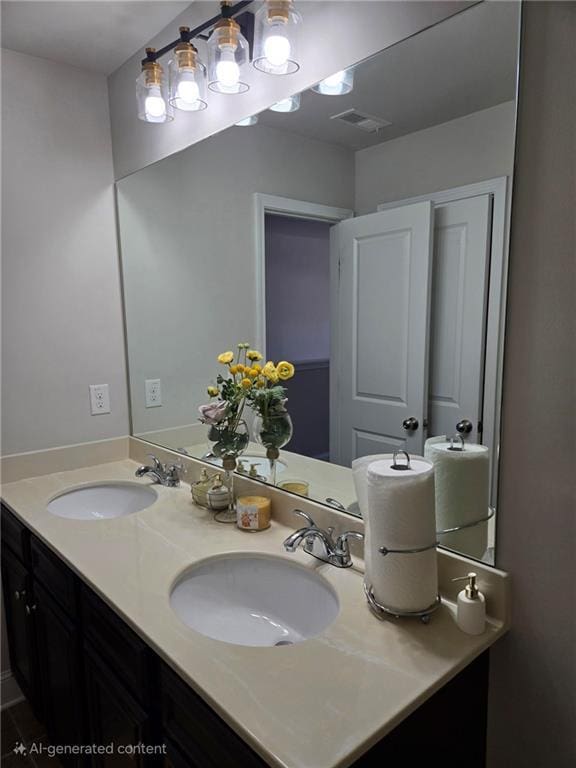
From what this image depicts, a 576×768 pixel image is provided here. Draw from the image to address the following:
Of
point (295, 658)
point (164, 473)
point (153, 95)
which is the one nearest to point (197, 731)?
point (295, 658)

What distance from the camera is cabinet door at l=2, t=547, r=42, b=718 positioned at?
5.59ft

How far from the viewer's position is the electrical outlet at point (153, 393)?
2088 mm

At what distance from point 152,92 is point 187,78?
0.70 feet

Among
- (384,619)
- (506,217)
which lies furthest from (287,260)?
(384,619)

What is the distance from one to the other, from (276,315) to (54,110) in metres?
1.19

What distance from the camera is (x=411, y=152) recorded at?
1166 millimetres

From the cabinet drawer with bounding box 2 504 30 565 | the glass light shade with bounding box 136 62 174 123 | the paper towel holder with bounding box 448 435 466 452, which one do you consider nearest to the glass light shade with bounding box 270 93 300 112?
the glass light shade with bounding box 136 62 174 123

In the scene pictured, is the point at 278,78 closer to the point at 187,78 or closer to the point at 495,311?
the point at 187,78

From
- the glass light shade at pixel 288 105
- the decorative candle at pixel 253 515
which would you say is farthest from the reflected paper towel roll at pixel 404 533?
the glass light shade at pixel 288 105

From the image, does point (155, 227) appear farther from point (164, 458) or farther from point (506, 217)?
point (506, 217)

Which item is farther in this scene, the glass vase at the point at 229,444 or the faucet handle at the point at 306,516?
the glass vase at the point at 229,444

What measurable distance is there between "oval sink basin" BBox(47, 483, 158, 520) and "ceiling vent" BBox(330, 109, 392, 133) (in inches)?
53.0

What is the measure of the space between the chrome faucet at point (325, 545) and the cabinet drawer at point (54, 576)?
2.02 feet

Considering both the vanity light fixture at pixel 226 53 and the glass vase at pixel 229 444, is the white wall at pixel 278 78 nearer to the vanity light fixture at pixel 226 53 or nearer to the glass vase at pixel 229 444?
the vanity light fixture at pixel 226 53
